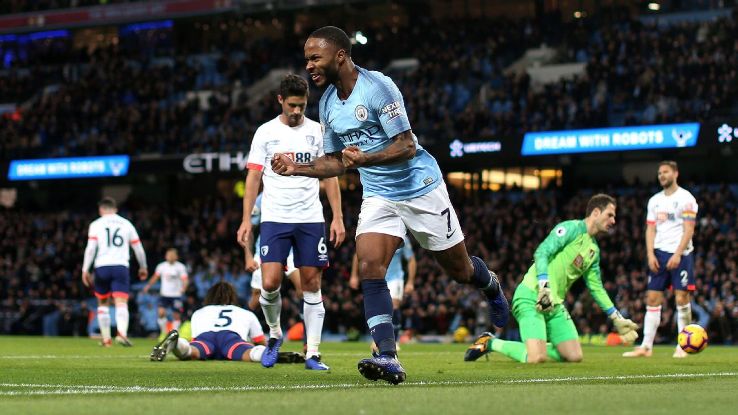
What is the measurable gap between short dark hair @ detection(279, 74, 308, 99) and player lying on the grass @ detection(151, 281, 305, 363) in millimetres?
2665

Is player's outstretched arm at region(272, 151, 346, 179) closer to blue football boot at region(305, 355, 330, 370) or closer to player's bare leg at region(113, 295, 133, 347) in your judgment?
blue football boot at region(305, 355, 330, 370)

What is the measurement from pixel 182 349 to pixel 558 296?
3.86m

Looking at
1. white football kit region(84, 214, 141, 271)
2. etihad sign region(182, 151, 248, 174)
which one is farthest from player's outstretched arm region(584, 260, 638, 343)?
etihad sign region(182, 151, 248, 174)

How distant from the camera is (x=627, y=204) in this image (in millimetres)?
29844

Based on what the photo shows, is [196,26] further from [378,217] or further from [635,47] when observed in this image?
[378,217]

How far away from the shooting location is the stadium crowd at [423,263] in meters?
25.8

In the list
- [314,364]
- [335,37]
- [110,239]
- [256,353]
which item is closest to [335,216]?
[314,364]

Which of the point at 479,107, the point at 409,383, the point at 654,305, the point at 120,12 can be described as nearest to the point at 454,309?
the point at 479,107

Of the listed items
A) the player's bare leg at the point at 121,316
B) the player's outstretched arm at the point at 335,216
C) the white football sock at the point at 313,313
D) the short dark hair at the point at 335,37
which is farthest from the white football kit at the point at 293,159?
the player's bare leg at the point at 121,316

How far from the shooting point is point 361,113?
25.7 ft

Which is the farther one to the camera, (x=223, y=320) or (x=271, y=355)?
(x=223, y=320)

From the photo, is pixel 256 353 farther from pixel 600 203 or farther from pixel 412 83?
pixel 412 83

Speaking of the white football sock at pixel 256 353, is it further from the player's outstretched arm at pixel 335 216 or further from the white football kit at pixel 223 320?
the player's outstretched arm at pixel 335 216

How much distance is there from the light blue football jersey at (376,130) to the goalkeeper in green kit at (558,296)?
3.66 m
